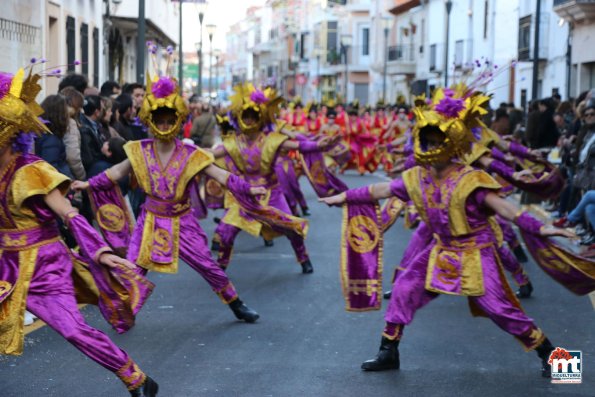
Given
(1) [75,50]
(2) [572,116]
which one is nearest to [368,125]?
(1) [75,50]

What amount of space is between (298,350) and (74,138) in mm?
3648

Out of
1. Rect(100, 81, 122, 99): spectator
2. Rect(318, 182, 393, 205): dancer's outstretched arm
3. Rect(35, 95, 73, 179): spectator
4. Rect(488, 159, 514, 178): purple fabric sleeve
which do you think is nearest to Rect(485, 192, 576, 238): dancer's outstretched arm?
Rect(318, 182, 393, 205): dancer's outstretched arm

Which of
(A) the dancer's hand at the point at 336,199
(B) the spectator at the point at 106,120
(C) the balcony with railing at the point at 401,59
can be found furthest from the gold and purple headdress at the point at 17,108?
(C) the balcony with railing at the point at 401,59

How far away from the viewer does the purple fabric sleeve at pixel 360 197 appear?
779cm

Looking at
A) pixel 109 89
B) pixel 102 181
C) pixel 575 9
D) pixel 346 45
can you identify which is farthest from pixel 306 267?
pixel 346 45

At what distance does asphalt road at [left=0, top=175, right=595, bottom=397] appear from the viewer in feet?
23.7

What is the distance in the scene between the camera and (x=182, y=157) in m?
8.91

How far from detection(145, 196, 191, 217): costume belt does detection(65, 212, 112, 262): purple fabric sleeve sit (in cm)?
268

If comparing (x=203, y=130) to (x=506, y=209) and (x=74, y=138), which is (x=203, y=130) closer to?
(x=74, y=138)

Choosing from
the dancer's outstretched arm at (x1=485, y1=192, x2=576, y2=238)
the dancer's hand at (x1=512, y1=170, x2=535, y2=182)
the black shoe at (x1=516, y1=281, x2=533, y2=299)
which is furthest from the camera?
the black shoe at (x1=516, y1=281, x2=533, y2=299)

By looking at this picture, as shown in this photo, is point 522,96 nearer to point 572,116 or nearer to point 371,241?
point 572,116

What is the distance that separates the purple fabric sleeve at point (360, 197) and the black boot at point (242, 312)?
179 centimetres

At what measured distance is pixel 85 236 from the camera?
6270 millimetres

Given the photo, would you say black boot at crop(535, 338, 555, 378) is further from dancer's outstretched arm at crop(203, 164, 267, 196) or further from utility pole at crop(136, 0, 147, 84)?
utility pole at crop(136, 0, 147, 84)
